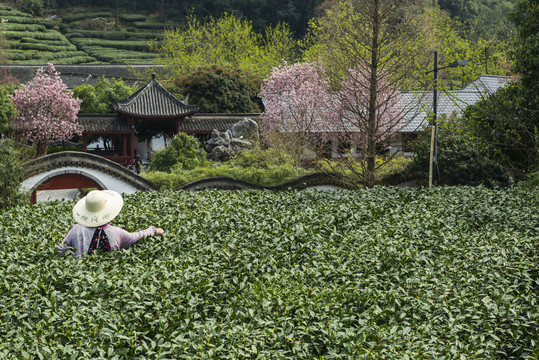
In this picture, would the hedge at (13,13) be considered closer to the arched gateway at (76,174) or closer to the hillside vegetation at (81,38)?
the hillside vegetation at (81,38)

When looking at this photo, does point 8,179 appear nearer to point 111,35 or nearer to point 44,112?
point 44,112

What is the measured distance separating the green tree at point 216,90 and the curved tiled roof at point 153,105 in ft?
12.3

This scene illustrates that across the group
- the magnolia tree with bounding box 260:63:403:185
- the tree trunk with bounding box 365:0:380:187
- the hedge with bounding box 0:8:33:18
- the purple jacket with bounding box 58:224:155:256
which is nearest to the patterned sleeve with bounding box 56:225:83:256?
the purple jacket with bounding box 58:224:155:256

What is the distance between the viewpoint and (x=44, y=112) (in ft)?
103

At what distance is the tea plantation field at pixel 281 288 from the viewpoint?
14.2 ft

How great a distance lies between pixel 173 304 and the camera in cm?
512

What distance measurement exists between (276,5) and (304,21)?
5453 mm

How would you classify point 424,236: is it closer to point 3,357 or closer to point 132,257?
point 132,257

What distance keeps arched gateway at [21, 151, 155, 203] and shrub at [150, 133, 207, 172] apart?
2760mm

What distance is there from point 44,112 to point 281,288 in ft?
97.1

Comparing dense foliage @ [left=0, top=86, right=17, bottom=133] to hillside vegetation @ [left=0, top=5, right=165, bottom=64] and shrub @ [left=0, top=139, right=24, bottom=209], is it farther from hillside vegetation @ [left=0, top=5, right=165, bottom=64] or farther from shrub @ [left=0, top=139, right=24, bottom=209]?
hillside vegetation @ [left=0, top=5, right=165, bottom=64]

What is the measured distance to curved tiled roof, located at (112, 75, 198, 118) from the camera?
1228 inches

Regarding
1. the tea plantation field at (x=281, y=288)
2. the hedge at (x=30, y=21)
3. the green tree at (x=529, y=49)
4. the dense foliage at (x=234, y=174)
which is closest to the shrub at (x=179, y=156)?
the dense foliage at (x=234, y=174)

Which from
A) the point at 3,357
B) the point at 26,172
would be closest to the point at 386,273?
the point at 3,357
